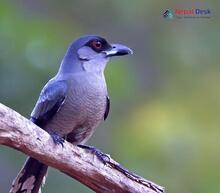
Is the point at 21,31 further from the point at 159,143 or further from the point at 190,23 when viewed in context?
the point at 190,23

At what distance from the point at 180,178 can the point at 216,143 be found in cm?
63

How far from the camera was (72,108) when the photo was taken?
295 inches

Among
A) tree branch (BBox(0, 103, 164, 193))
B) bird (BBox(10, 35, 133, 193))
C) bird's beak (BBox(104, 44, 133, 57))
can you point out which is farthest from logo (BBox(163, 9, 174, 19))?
tree branch (BBox(0, 103, 164, 193))

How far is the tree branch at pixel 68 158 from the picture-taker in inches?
247

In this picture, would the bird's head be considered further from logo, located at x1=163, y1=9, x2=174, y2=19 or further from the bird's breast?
logo, located at x1=163, y1=9, x2=174, y2=19

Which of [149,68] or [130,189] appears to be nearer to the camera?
[130,189]

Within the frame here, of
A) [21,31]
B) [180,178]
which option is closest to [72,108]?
[21,31]

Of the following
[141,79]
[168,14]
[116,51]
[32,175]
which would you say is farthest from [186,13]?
[32,175]

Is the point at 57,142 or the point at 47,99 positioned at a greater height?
the point at 47,99

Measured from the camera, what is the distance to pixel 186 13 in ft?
40.7

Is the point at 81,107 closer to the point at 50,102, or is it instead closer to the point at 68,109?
the point at 68,109

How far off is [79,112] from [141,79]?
4.66 meters

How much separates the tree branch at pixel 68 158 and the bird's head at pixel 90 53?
3.41 feet

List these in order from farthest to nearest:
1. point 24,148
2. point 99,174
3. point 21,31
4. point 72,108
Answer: point 21,31
point 72,108
point 99,174
point 24,148
